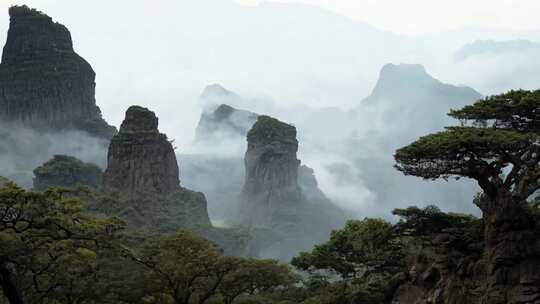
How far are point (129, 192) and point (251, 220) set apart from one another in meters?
76.9

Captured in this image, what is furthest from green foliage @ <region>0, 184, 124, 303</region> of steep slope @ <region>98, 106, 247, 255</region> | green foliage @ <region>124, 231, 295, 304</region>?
steep slope @ <region>98, 106, 247, 255</region>

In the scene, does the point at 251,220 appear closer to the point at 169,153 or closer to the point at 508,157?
the point at 169,153

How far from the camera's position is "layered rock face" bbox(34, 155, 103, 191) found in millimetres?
124062

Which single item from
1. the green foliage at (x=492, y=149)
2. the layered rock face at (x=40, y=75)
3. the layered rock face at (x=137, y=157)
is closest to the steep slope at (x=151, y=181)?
the layered rock face at (x=137, y=157)

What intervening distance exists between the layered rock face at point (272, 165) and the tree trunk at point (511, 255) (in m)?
158

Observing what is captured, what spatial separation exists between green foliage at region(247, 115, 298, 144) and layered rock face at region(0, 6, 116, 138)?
55.4 m

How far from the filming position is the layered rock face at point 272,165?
187m

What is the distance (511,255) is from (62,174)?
114 m

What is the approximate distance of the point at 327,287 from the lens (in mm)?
38000

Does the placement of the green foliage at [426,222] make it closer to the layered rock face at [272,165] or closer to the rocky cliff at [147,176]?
the rocky cliff at [147,176]

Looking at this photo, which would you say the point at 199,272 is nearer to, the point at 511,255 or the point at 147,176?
the point at 511,255

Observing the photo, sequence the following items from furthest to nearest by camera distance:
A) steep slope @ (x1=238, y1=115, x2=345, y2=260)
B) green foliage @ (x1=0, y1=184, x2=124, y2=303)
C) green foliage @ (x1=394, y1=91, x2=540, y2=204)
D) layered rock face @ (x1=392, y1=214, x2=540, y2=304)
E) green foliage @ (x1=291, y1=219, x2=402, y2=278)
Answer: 1. steep slope @ (x1=238, y1=115, x2=345, y2=260)
2. green foliage @ (x1=291, y1=219, x2=402, y2=278)
3. green foliage @ (x1=394, y1=91, x2=540, y2=204)
4. layered rock face @ (x1=392, y1=214, x2=540, y2=304)
5. green foliage @ (x1=0, y1=184, x2=124, y2=303)

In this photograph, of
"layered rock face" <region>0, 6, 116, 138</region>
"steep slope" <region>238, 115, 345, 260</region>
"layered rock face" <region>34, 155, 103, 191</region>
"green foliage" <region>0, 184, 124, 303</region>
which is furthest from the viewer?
"steep slope" <region>238, 115, 345, 260</region>

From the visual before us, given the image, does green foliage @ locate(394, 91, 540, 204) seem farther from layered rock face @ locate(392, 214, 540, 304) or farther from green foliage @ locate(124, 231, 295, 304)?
green foliage @ locate(124, 231, 295, 304)
